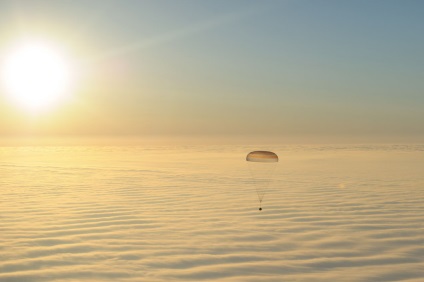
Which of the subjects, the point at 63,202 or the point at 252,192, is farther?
the point at 252,192

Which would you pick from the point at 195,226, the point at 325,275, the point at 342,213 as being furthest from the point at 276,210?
the point at 325,275

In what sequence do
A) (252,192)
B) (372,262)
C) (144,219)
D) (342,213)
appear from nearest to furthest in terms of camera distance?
(372,262)
(144,219)
(342,213)
(252,192)

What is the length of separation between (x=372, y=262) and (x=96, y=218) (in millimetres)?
7146

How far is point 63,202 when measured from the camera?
1480 cm

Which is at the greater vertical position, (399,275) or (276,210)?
(276,210)

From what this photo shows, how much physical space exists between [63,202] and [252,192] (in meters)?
7.46

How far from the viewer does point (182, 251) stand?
877cm

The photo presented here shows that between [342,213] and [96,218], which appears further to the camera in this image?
[342,213]

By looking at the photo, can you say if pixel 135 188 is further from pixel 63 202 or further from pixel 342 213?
pixel 342 213

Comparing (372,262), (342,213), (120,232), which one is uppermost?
(342,213)

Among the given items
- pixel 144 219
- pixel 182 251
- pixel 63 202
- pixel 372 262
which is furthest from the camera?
pixel 63 202

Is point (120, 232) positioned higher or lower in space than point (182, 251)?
higher

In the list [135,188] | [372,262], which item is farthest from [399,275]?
[135,188]

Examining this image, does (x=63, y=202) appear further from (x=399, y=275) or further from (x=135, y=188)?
(x=399, y=275)
